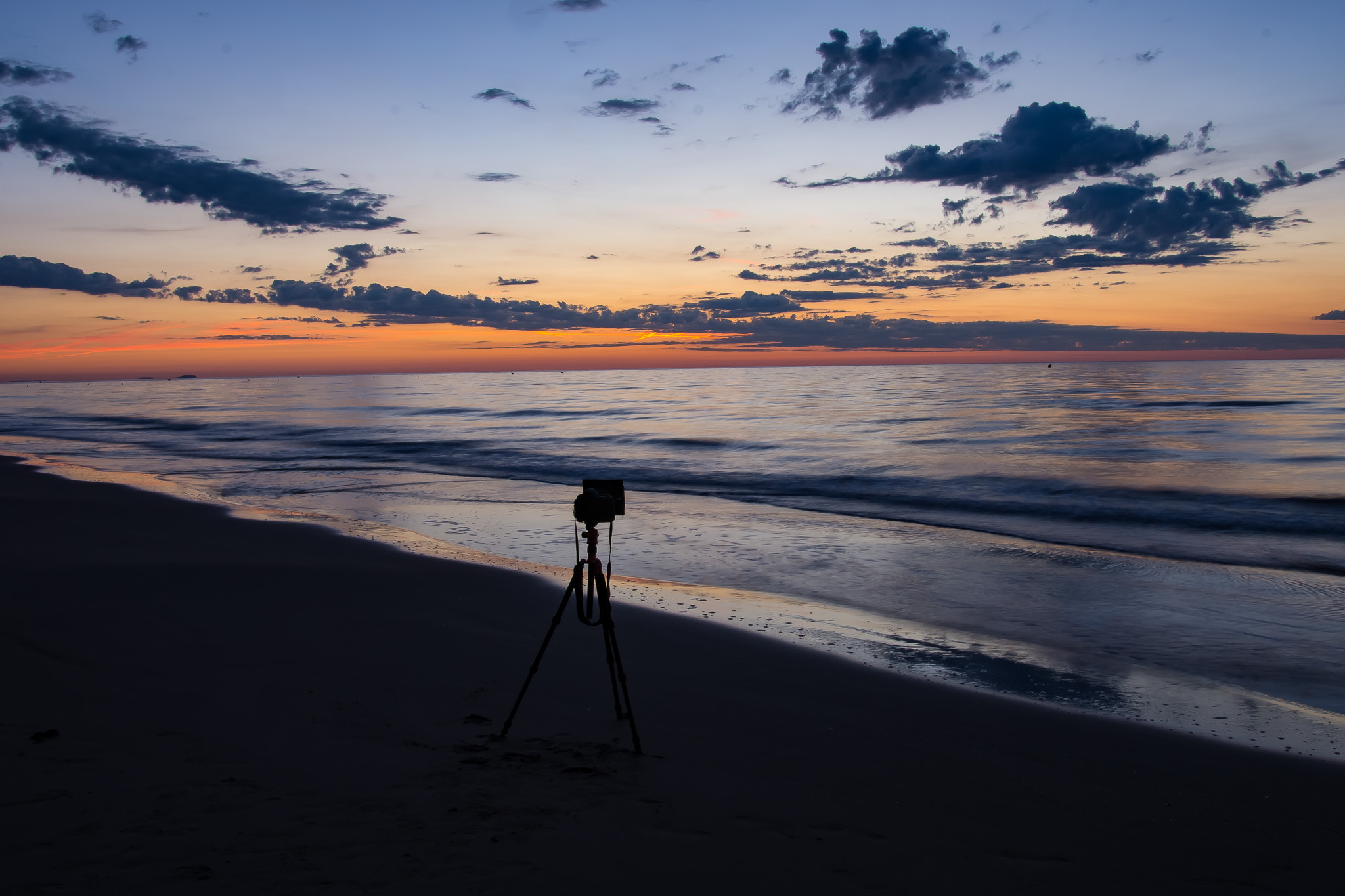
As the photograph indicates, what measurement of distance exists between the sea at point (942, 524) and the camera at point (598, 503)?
2461 mm

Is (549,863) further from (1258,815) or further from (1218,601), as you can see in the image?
(1218,601)

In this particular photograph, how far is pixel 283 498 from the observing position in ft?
48.4

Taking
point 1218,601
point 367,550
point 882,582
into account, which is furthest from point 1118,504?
point 367,550

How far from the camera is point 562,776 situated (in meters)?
3.40

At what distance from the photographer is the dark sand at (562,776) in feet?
8.89

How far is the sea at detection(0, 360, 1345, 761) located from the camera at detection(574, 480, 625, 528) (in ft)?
8.07

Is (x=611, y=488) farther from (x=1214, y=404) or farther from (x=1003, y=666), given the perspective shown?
(x=1214, y=404)

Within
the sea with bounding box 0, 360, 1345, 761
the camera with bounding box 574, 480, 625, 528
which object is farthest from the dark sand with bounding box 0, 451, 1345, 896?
the camera with bounding box 574, 480, 625, 528

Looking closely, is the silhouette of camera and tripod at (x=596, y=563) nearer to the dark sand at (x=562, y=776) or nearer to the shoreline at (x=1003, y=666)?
the dark sand at (x=562, y=776)

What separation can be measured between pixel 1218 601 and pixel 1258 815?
5494mm

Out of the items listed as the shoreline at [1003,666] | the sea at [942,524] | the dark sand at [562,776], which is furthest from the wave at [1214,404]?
the dark sand at [562,776]

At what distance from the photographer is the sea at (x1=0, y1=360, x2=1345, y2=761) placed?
597 cm

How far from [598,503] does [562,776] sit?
129 cm

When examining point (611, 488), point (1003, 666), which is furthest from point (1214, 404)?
point (611, 488)
